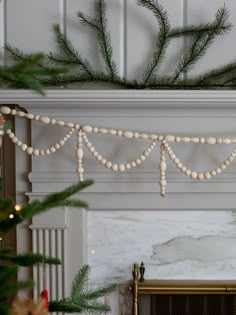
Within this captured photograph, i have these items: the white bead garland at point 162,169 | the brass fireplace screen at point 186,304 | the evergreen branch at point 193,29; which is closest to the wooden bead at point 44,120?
the white bead garland at point 162,169

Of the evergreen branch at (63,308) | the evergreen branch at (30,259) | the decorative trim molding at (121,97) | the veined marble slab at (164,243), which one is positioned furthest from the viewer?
the veined marble slab at (164,243)

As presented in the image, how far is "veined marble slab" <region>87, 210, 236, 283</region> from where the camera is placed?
2.03 metres

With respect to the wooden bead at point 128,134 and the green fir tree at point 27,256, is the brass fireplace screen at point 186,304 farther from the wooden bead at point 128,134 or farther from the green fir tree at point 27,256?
the green fir tree at point 27,256

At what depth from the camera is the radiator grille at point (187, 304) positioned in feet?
6.88

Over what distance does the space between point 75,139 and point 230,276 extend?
2.32 feet

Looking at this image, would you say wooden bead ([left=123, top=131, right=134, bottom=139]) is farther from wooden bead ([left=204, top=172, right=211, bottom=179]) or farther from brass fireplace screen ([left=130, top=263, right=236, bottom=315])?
brass fireplace screen ([left=130, top=263, right=236, bottom=315])

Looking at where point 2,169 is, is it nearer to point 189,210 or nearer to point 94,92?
point 94,92

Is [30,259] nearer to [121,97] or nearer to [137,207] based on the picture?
[121,97]

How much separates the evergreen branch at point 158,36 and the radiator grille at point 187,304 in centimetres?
76

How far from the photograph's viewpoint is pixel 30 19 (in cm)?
194

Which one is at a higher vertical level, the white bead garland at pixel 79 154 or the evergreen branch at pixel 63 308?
the white bead garland at pixel 79 154

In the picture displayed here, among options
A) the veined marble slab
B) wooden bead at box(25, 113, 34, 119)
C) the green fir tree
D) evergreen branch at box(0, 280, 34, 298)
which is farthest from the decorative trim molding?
evergreen branch at box(0, 280, 34, 298)

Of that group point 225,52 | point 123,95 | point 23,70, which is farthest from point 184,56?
point 23,70

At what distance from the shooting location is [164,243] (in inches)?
80.4
